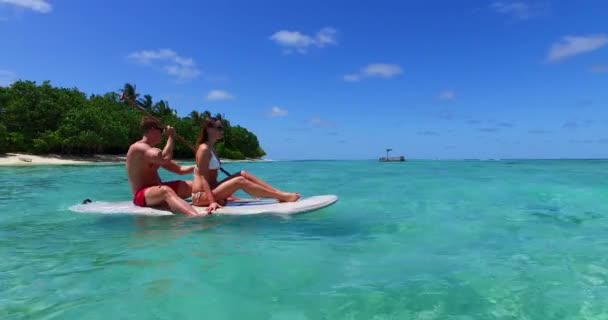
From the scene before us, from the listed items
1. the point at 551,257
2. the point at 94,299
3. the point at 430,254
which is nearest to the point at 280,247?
the point at 430,254

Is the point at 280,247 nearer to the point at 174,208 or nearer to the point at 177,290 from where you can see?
the point at 177,290

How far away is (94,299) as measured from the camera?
3303 millimetres

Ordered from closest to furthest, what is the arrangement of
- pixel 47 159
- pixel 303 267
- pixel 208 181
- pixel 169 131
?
pixel 303 267
pixel 169 131
pixel 208 181
pixel 47 159

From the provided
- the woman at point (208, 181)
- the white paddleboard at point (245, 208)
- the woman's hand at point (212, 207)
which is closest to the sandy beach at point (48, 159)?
the white paddleboard at point (245, 208)

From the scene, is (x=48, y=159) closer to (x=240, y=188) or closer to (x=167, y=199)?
(x=167, y=199)

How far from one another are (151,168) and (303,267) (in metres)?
3.93

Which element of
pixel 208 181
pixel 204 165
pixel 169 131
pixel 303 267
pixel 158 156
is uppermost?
pixel 169 131

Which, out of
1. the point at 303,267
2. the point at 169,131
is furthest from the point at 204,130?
the point at 303,267

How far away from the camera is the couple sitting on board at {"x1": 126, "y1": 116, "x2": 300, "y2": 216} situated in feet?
22.6

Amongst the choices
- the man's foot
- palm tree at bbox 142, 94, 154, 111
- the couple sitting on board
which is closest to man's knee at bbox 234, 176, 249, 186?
the couple sitting on board

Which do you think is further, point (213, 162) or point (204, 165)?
point (213, 162)

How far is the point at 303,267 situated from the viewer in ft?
14.0

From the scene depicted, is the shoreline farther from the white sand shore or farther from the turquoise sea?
the turquoise sea

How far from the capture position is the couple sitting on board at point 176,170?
688 centimetres
